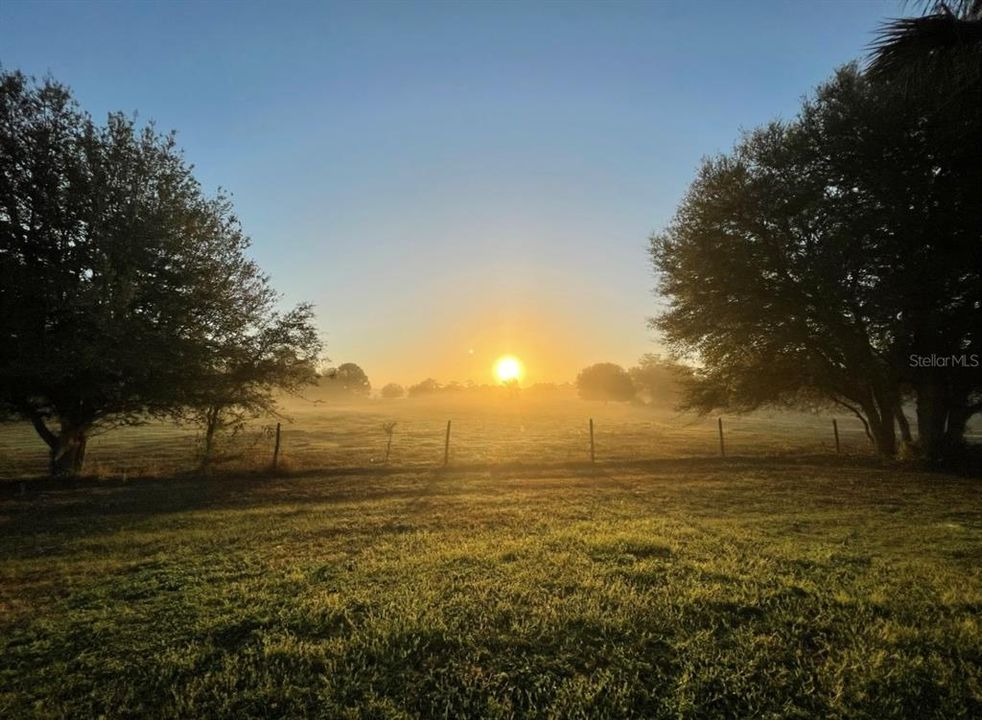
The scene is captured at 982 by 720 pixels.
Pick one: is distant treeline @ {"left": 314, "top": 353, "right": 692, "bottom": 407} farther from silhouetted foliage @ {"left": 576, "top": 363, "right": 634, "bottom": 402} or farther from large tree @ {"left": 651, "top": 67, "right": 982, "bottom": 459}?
large tree @ {"left": 651, "top": 67, "right": 982, "bottom": 459}

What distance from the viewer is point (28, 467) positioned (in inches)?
759

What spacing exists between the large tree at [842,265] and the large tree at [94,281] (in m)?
19.4

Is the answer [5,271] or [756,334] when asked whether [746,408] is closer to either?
[756,334]

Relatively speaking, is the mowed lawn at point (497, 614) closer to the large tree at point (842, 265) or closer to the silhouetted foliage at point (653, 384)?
the large tree at point (842, 265)

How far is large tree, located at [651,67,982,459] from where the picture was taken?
52.0 feet

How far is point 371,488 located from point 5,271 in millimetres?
12375

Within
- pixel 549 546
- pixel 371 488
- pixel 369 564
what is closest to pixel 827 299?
pixel 549 546

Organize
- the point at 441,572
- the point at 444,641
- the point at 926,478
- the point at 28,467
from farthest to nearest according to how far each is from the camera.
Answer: the point at 28,467 < the point at 926,478 < the point at 441,572 < the point at 444,641

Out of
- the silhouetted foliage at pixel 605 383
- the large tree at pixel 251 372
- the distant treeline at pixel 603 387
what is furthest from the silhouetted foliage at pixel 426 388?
the large tree at pixel 251 372

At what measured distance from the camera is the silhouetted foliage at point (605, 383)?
115500 mm

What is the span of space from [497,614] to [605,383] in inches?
4650

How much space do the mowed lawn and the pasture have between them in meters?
0.03

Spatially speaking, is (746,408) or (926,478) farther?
(746,408)

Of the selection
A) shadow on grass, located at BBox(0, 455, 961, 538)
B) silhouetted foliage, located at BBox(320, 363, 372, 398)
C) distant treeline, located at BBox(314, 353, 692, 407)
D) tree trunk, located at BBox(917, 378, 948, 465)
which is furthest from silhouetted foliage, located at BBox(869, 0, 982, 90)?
silhouetted foliage, located at BBox(320, 363, 372, 398)
